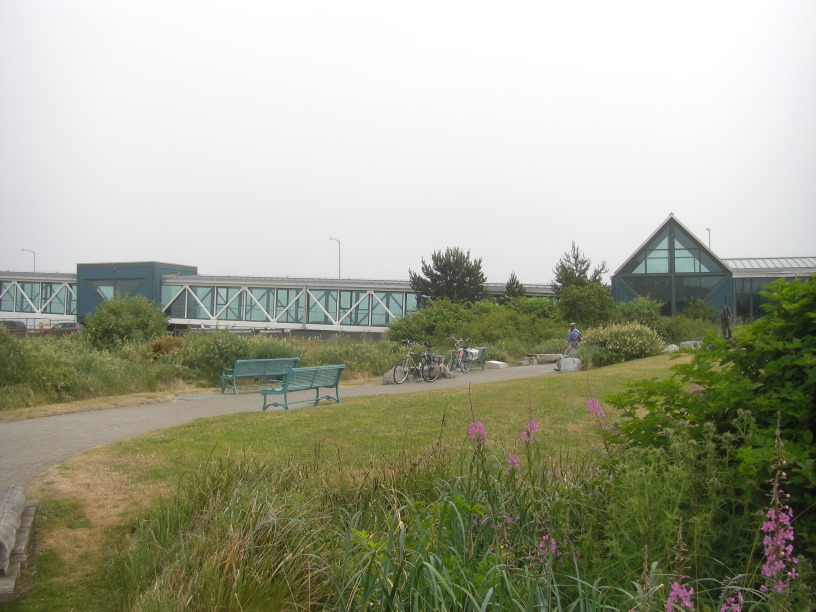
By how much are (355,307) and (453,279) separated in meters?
9.98

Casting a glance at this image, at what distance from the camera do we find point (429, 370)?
2070 centimetres

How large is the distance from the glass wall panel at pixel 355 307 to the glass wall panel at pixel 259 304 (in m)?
6.29

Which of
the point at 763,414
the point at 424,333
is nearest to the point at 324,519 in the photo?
the point at 763,414

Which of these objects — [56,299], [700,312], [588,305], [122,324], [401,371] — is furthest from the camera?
[56,299]

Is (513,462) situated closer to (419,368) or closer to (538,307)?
(419,368)

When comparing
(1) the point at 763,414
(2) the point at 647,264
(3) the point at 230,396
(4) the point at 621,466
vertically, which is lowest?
(3) the point at 230,396

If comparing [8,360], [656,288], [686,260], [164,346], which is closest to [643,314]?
[656,288]

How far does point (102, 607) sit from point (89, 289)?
Answer: 6518cm

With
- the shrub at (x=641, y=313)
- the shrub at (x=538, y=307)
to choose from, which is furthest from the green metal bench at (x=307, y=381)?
the shrub at (x=538, y=307)

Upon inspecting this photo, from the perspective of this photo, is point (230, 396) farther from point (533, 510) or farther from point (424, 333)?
point (424, 333)

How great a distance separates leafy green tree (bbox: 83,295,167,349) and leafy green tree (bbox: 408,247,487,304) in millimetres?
24332

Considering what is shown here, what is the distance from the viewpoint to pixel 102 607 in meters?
4.44

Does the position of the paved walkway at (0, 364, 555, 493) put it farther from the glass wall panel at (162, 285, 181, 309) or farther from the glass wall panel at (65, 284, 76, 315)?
the glass wall panel at (65, 284, 76, 315)

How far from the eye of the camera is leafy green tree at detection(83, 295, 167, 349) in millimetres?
26797
